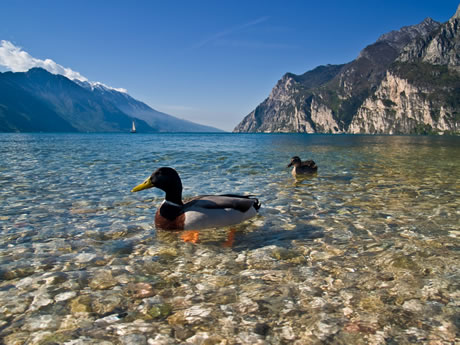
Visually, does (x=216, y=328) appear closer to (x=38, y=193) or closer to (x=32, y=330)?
(x=32, y=330)

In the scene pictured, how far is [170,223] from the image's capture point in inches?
254

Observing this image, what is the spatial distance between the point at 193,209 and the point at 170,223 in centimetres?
59

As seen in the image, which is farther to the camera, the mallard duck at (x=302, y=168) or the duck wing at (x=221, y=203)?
the mallard duck at (x=302, y=168)

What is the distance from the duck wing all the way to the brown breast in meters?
0.27

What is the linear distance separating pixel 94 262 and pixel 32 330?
1.92 metres

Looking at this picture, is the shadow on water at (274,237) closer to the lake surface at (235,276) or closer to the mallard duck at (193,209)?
the lake surface at (235,276)

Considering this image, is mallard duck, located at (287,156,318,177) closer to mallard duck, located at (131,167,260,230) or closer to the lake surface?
→ the lake surface

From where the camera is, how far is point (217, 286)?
4.34 metres

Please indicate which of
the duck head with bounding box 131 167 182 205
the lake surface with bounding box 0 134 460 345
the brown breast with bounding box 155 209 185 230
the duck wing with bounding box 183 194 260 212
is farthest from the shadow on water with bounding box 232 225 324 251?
the duck head with bounding box 131 167 182 205

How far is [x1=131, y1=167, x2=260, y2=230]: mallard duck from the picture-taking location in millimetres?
6375

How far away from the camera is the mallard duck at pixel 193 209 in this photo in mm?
6375

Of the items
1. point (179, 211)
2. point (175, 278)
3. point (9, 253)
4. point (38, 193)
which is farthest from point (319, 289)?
point (38, 193)

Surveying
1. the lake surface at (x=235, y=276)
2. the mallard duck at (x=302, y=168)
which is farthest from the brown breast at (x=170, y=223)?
the mallard duck at (x=302, y=168)

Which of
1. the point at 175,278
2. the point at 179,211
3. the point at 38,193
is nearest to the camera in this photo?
the point at 175,278
